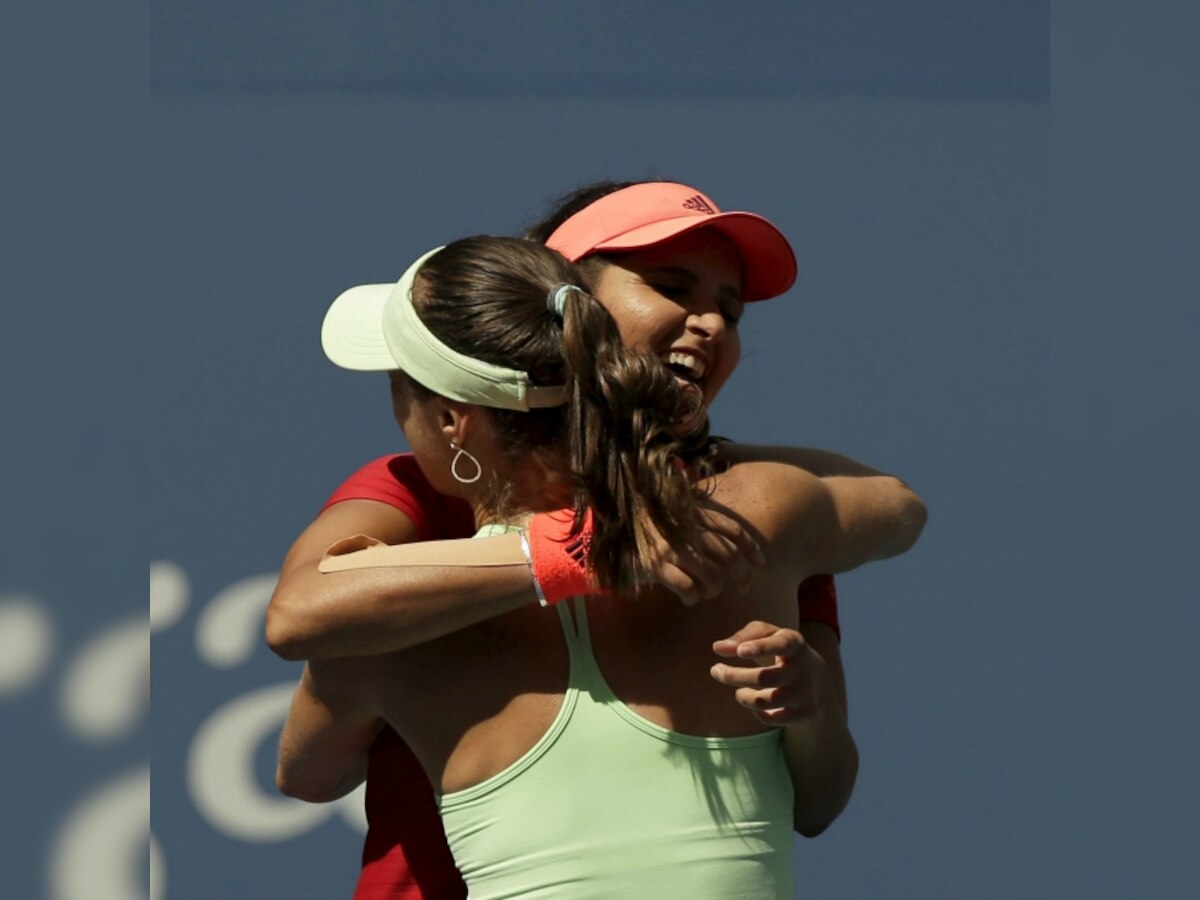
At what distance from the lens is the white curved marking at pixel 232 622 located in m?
2.45

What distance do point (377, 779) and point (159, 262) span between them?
113cm

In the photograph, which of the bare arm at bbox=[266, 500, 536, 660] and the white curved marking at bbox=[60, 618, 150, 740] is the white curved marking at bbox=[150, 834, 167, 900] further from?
the bare arm at bbox=[266, 500, 536, 660]

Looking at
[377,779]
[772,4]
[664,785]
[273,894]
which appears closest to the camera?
[664,785]

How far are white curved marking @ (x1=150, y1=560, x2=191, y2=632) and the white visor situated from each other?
960 millimetres

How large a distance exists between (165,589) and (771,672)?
1.32 metres

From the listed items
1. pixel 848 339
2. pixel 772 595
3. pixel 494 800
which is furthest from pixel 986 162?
pixel 494 800

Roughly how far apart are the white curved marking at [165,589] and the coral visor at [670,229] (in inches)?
37.4

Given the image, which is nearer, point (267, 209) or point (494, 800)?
point (494, 800)

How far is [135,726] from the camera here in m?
2.21

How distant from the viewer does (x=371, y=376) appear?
100 inches

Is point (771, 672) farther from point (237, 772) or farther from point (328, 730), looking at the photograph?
point (237, 772)

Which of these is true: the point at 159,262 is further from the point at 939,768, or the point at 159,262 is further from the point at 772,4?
the point at 939,768

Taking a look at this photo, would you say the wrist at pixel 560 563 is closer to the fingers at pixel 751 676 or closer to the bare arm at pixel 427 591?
the bare arm at pixel 427 591

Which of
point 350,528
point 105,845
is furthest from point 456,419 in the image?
point 105,845
